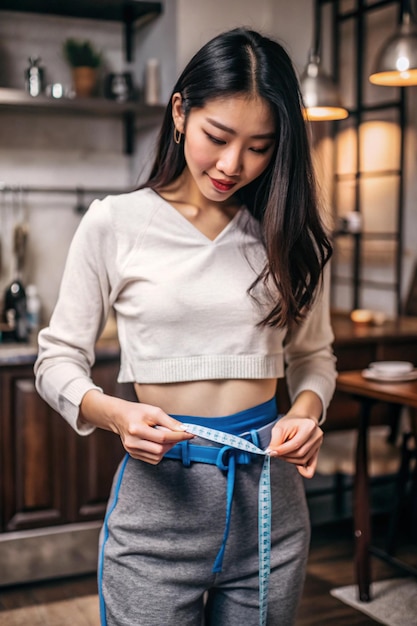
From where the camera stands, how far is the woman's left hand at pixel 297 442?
124cm

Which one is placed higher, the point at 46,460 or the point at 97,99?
the point at 97,99

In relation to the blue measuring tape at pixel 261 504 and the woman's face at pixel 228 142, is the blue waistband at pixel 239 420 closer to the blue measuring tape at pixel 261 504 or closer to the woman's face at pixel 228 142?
the blue measuring tape at pixel 261 504

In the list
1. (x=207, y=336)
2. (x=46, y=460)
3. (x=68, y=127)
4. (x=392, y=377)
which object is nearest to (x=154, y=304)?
(x=207, y=336)

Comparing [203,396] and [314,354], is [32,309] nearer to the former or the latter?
[314,354]

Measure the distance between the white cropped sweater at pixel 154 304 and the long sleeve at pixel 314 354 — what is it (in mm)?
124

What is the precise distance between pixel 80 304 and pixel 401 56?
223 centimetres

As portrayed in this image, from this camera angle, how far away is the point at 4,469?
3125mm

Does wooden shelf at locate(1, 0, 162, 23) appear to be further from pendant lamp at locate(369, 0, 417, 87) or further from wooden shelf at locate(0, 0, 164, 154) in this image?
pendant lamp at locate(369, 0, 417, 87)

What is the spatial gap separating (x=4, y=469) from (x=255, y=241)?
2066mm

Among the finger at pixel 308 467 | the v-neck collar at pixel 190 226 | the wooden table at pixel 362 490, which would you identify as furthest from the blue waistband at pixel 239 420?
the wooden table at pixel 362 490

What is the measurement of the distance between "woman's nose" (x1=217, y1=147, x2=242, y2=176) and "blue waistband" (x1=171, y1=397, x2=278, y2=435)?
1.26ft

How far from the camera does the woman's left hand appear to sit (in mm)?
1236

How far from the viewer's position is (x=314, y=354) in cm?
151

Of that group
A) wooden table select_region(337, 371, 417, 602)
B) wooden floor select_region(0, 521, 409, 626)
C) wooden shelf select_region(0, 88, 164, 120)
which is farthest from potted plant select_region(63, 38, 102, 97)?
wooden floor select_region(0, 521, 409, 626)
